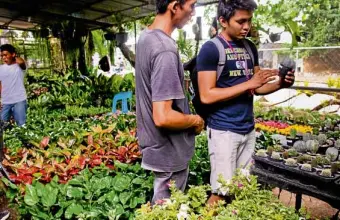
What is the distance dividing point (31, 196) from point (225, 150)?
1296 mm

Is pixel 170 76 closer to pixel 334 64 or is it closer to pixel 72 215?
pixel 72 215

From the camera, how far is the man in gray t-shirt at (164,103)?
152cm

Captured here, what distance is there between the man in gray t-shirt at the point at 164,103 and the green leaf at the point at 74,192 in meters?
0.63

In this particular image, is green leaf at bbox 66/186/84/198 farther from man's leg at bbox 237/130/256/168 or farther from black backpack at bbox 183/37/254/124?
man's leg at bbox 237/130/256/168

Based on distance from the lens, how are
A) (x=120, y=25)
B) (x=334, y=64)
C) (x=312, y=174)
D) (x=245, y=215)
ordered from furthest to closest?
(x=334, y=64)
(x=120, y=25)
(x=312, y=174)
(x=245, y=215)

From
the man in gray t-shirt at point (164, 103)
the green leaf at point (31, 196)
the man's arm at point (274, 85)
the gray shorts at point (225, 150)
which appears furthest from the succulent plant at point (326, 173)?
the green leaf at point (31, 196)

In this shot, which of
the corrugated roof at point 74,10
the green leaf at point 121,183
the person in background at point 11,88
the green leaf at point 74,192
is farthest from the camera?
the corrugated roof at point 74,10

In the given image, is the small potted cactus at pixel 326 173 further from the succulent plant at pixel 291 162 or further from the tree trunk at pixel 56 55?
the tree trunk at pixel 56 55

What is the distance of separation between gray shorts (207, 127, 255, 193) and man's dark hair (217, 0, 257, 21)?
2.43ft

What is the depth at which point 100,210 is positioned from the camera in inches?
78.5

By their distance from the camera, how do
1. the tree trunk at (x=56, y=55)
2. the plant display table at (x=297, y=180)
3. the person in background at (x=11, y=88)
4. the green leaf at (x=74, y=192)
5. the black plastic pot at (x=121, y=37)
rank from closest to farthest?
the plant display table at (x=297, y=180), the green leaf at (x=74, y=192), the person in background at (x=11, y=88), the black plastic pot at (x=121, y=37), the tree trunk at (x=56, y=55)

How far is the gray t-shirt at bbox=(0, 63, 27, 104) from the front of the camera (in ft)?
17.1

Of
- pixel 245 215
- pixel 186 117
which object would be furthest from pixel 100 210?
pixel 245 215

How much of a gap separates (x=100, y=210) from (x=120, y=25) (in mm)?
7370
